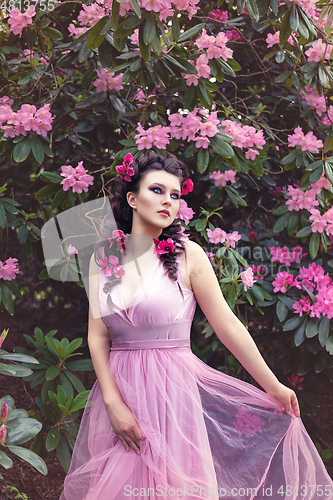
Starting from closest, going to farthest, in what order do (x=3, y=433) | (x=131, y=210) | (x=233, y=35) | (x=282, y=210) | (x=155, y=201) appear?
1. (x=3, y=433)
2. (x=155, y=201)
3. (x=131, y=210)
4. (x=282, y=210)
5. (x=233, y=35)

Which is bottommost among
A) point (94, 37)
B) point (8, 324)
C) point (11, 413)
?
point (8, 324)

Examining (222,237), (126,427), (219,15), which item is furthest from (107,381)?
(219,15)

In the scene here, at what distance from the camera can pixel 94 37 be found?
1413 mm

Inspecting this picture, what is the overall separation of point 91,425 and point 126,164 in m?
0.71

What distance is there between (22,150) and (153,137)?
0.48 m

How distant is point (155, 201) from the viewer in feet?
3.81

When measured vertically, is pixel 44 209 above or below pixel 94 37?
below

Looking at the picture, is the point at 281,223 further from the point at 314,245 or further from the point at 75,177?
the point at 75,177

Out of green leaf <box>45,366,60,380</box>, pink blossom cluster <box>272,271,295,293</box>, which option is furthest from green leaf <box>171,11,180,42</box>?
green leaf <box>45,366,60,380</box>

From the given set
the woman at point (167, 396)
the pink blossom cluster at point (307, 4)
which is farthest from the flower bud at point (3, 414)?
the pink blossom cluster at point (307, 4)

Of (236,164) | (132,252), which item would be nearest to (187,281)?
(132,252)

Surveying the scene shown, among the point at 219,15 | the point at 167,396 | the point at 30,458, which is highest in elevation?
the point at 219,15

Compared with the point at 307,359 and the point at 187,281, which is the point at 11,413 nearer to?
the point at 187,281

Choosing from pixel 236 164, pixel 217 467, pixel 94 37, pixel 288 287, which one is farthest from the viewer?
pixel 288 287
